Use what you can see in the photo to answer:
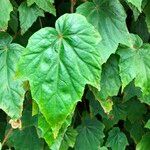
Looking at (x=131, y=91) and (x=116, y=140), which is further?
(x=116, y=140)

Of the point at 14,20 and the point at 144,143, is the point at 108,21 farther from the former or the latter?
the point at 144,143

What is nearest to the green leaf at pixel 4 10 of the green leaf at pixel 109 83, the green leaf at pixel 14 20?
the green leaf at pixel 14 20

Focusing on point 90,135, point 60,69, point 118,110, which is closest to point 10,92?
point 60,69

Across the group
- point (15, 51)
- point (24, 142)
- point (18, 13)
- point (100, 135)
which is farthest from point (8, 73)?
point (100, 135)

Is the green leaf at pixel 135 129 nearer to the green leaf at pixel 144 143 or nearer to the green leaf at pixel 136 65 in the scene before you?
the green leaf at pixel 144 143

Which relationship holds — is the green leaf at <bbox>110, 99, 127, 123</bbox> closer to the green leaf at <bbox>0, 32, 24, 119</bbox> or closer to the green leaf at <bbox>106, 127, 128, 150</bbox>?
the green leaf at <bbox>106, 127, 128, 150</bbox>

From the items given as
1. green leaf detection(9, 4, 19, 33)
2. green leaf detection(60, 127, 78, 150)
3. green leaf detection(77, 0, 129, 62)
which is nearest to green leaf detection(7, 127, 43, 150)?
green leaf detection(60, 127, 78, 150)
